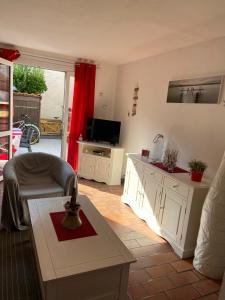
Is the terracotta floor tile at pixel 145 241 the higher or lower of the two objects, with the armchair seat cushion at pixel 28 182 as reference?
lower

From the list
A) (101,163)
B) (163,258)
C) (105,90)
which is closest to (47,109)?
(105,90)

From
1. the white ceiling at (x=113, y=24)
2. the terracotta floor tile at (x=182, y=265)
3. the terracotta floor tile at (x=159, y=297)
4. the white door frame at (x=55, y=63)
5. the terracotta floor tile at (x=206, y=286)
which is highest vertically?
the white ceiling at (x=113, y=24)

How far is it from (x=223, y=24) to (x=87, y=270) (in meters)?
2.35

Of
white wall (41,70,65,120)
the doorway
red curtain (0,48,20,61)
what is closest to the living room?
red curtain (0,48,20,61)

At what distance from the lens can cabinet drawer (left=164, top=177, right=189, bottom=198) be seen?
233cm

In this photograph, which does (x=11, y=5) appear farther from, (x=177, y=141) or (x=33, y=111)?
(x=33, y=111)

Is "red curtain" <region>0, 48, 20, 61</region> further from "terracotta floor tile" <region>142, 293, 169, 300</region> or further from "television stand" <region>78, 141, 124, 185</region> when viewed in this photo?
"terracotta floor tile" <region>142, 293, 169, 300</region>

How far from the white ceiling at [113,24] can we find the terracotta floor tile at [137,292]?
2304 millimetres

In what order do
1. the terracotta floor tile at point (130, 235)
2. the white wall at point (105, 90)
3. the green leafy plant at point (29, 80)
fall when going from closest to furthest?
the terracotta floor tile at point (130, 235), the white wall at point (105, 90), the green leafy plant at point (29, 80)

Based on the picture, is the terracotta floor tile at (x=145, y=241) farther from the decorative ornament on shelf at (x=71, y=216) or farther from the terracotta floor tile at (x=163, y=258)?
the decorative ornament on shelf at (x=71, y=216)

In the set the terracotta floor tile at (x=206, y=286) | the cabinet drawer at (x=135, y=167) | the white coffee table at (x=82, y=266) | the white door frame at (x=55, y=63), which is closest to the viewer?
the white coffee table at (x=82, y=266)

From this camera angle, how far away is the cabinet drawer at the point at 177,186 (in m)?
2.33

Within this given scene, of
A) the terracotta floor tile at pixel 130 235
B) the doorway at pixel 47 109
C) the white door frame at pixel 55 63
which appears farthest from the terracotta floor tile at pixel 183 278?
the doorway at pixel 47 109

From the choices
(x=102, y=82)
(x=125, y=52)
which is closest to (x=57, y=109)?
(x=102, y=82)
